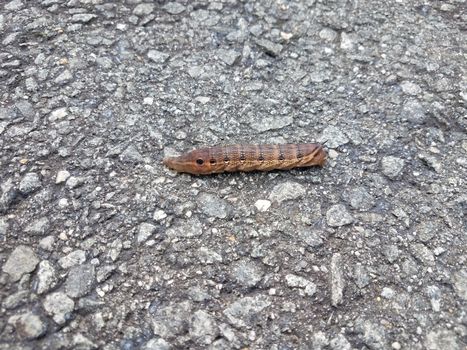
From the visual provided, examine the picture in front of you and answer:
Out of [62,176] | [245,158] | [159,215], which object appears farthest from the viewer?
[245,158]

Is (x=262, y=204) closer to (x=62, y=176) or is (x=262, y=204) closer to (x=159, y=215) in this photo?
(x=159, y=215)

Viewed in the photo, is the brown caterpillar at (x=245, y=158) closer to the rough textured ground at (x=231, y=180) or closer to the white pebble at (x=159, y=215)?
the rough textured ground at (x=231, y=180)

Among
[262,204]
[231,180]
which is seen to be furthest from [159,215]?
[262,204]

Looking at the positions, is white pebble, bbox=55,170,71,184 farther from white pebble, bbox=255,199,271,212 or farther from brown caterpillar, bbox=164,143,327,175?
white pebble, bbox=255,199,271,212

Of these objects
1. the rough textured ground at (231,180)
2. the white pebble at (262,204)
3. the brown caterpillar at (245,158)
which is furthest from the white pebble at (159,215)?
the white pebble at (262,204)

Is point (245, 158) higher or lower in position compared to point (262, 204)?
higher

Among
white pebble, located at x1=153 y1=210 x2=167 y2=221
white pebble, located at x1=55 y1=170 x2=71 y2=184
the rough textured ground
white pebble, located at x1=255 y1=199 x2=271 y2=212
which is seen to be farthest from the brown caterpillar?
white pebble, located at x1=55 y1=170 x2=71 y2=184

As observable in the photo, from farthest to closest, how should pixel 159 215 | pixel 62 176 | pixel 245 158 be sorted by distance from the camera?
pixel 245 158, pixel 62 176, pixel 159 215
